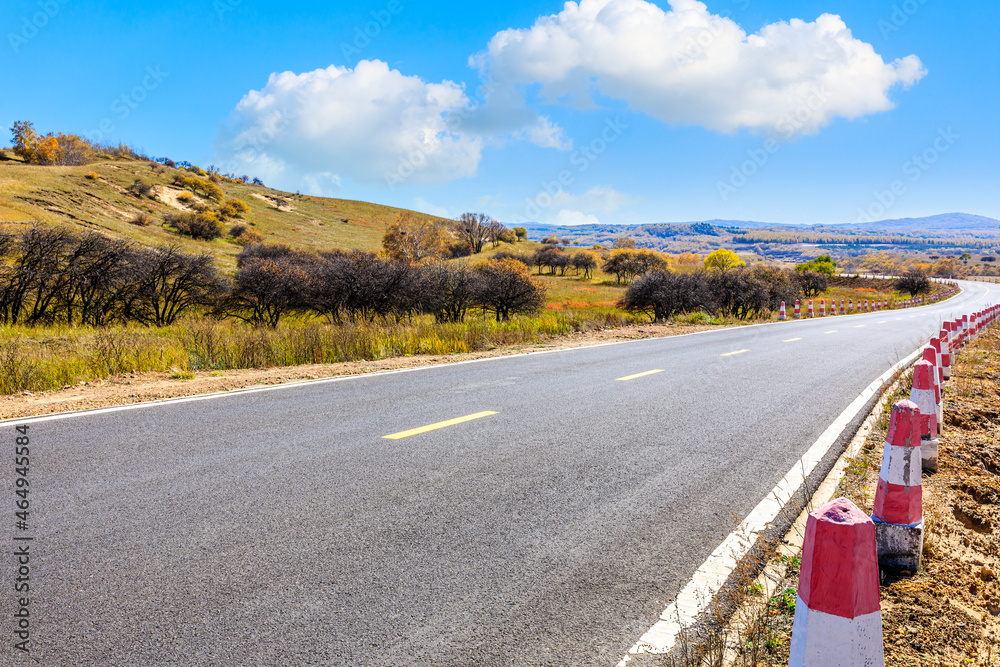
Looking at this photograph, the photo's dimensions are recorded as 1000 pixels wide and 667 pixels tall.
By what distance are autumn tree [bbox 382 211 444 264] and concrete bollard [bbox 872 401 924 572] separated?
5944cm

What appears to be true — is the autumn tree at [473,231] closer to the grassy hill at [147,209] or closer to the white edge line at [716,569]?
the grassy hill at [147,209]

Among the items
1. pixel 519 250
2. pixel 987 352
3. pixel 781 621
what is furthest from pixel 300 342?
pixel 519 250

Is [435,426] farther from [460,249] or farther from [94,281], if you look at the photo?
[460,249]

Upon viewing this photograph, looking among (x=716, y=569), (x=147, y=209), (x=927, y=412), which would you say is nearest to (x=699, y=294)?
(x=927, y=412)

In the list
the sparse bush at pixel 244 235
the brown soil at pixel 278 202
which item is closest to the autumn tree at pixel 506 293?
the sparse bush at pixel 244 235

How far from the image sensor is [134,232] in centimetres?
4966

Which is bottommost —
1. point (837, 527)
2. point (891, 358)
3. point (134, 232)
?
point (891, 358)

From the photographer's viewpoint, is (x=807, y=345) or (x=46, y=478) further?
(x=807, y=345)

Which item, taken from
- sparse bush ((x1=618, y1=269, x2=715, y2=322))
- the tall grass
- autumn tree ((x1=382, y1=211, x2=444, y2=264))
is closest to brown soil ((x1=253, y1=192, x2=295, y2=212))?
autumn tree ((x1=382, y1=211, x2=444, y2=264))

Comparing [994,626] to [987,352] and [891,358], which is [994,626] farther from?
[987,352]

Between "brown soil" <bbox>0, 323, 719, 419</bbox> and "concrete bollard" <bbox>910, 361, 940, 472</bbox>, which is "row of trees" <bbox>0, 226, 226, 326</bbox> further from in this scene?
"concrete bollard" <bbox>910, 361, 940, 472</bbox>

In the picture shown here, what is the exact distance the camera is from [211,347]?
10.7 meters

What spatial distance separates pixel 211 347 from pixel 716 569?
10.3 m

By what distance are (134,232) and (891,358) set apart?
5733cm
